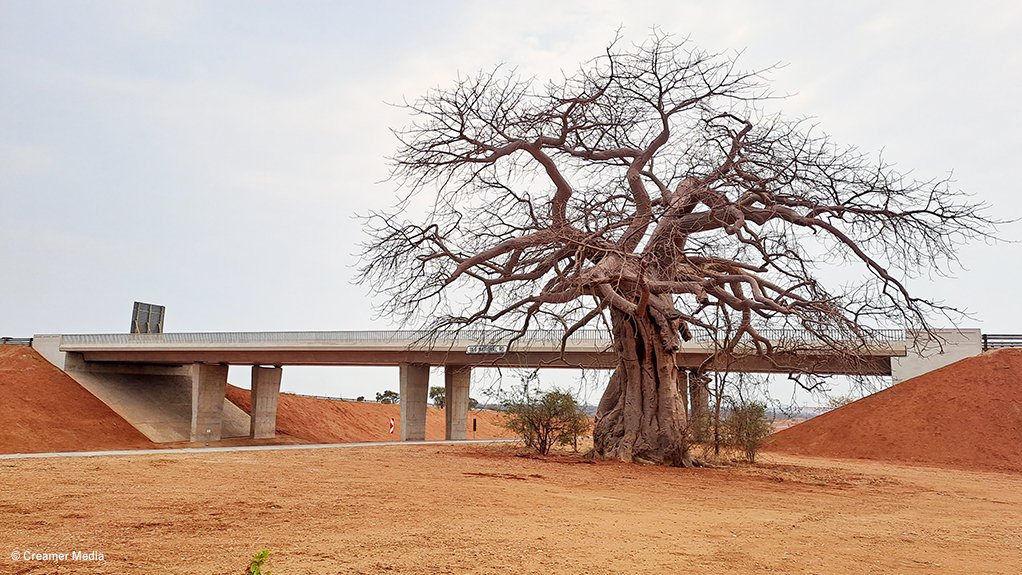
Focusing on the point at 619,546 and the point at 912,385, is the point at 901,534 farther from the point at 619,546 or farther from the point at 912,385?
the point at 912,385

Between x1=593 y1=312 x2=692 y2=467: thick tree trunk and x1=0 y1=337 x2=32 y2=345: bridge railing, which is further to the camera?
x1=0 y1=337 x2=32 y2=345: bridge railing

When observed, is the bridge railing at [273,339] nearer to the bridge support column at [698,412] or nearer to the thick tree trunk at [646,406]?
the bridge support column at [698,412]

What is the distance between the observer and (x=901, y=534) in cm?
860

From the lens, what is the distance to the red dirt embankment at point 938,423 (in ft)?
89.8

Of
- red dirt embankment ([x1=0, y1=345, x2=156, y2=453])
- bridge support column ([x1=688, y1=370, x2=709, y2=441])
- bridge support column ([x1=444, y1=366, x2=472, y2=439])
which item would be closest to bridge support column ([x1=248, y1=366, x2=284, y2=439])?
red dirt embankment ([x1=0, y1=345, x2=156, y2=453])

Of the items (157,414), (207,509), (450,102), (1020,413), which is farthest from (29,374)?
(1020,413)

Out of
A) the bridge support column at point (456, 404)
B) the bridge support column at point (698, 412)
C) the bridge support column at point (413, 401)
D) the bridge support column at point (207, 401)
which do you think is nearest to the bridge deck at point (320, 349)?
the bridge support column at point (413, 401)

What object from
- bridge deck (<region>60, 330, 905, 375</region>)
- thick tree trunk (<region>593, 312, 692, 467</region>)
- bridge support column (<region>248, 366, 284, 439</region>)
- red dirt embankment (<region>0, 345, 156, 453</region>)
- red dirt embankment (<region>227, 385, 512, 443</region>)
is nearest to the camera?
thick tree trunk (<region>593, 312, 692, 467</region>)

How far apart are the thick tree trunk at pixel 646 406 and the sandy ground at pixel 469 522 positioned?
139 inches

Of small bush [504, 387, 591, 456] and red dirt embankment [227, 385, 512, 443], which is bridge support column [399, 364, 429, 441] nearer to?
red dirt embankment [227, 385, 512, 443]

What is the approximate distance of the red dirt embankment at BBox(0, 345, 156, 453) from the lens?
4000 centimetres

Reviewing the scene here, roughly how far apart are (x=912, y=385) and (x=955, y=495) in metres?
22.2

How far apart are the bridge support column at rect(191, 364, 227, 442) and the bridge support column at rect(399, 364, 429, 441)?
14.9 metres

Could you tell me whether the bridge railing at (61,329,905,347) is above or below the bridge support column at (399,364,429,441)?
above
